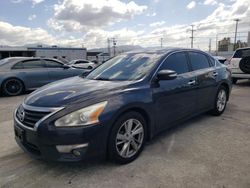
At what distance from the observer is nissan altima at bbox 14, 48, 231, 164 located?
2566 millimetres

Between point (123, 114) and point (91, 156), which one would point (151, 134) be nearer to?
point (123, 114)

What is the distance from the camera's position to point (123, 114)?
9.46ft

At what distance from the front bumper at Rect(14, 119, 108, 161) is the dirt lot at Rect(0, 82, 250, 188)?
0.23m

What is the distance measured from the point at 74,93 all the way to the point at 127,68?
3.76 feet

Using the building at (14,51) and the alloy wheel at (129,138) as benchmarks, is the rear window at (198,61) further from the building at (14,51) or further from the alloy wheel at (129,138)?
the building at (14,51)

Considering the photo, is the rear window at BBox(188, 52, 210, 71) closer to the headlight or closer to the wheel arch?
the wheel arch

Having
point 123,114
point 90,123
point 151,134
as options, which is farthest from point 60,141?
point 151,134

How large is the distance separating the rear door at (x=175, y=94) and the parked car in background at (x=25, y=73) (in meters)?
6.00

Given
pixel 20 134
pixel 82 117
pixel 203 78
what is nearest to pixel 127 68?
pixel 82 117

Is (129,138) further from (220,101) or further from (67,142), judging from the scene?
(220,101)

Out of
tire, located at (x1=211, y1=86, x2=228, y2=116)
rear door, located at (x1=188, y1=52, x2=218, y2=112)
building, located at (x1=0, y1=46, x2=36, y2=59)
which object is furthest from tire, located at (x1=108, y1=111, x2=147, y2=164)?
building, located at (x1=0, y1=46, x2=36, y2=59)

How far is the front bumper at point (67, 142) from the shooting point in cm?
253

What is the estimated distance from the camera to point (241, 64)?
29.0ft

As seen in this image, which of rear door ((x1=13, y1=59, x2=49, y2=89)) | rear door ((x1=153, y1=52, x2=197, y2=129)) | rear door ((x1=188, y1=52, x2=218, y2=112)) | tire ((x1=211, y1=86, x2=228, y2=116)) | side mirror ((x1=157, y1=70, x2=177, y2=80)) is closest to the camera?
side mirror ((x1=157, y1=70, x2=177, y2=80))
